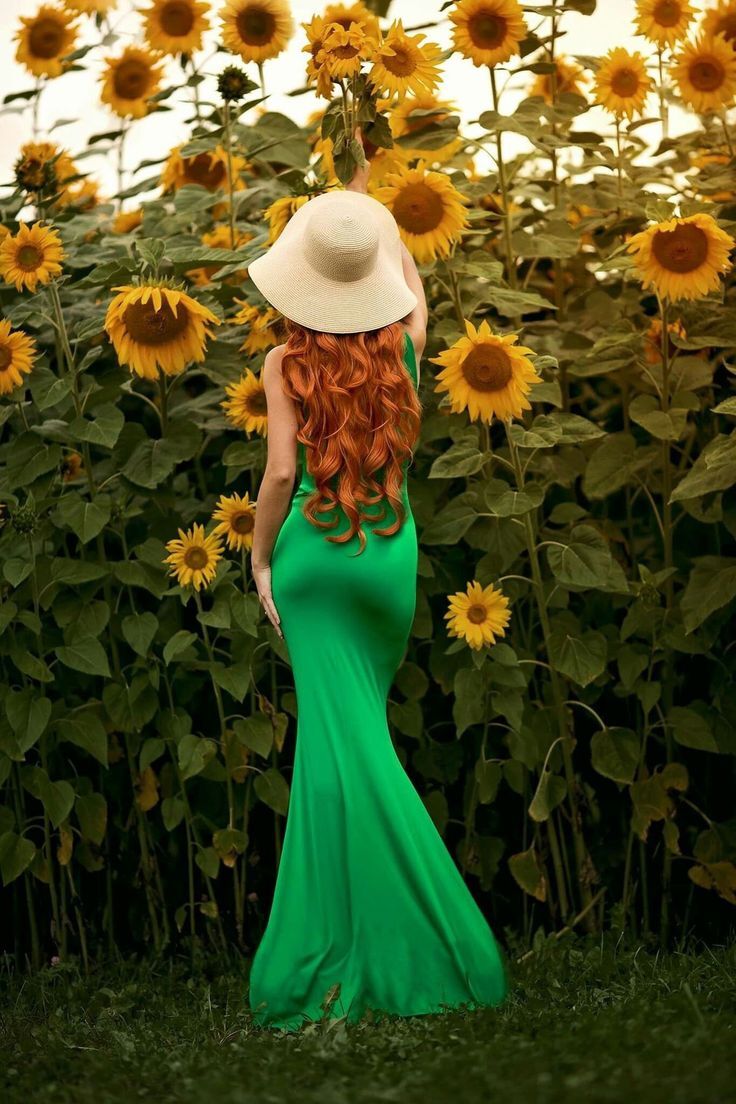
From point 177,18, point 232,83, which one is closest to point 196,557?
point 232,83

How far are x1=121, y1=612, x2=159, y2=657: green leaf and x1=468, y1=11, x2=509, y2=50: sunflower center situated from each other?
1.72m

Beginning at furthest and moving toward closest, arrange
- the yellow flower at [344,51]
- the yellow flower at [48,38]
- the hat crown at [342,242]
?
the yellow flower at [48,38] < the yellow flower at [344,51] < the hat crown at [342,242]

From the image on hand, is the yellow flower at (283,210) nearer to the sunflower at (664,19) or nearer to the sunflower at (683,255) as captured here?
the sunflower at (683,255)

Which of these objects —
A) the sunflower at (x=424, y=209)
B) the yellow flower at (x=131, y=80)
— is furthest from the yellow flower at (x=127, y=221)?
the sunflower at (x=424, y=209)

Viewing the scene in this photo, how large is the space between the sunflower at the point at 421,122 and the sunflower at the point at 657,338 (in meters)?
0.76

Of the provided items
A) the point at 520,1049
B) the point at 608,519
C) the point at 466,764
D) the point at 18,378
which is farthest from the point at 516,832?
the point at 18,378

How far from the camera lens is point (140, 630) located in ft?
11.6

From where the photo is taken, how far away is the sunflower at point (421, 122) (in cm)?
361

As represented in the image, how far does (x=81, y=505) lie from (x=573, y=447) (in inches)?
53.7

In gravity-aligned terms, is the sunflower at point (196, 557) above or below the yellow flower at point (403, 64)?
below

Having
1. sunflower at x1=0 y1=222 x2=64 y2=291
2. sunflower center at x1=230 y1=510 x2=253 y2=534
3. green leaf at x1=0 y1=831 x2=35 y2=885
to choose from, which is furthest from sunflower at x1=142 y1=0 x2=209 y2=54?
green leaf at x1=0 y1=831 x2=35 y2=885

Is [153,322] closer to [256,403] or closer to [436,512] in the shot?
[256,403]

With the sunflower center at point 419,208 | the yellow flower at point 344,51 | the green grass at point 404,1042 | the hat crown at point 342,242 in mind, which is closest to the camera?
the green grass at point 404,1042

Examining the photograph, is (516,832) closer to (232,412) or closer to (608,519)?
(608,519)
